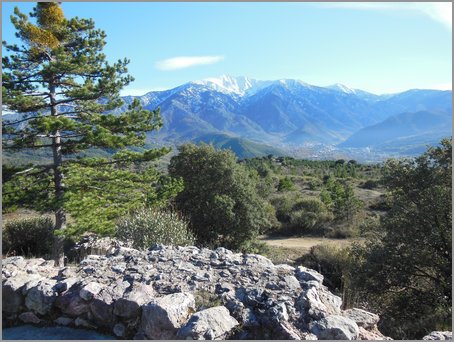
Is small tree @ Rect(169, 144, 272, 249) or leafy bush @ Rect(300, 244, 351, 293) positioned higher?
small tree @ Rect(169, 144, 272, 249)

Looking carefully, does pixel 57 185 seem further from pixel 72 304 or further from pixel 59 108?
pixel 72 304

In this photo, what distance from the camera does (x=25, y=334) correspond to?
577 centimetres

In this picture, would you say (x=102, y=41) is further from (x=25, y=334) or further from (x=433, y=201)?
(x=433, y=201)

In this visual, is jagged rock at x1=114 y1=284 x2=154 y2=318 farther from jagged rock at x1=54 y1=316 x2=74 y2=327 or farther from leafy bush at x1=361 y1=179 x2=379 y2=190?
leafy bush at x1=361 y1=179 x2=379 y2=190

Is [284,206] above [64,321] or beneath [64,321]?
beneath

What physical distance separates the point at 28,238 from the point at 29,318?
7.69 m

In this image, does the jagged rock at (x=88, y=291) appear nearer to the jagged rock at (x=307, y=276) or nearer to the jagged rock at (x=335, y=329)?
the jagged rock at (x=335, y=329)

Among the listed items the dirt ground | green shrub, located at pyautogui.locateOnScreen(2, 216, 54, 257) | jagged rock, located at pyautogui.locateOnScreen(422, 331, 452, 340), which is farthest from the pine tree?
the dirt ground

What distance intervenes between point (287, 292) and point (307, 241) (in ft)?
58.2

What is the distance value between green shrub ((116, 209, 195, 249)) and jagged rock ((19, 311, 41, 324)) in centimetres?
421

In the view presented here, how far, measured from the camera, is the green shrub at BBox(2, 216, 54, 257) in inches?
494

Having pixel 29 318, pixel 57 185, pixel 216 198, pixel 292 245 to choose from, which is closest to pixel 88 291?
pixel 29 318

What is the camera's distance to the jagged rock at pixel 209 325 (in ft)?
16.2

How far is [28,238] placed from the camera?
42.6 ft
